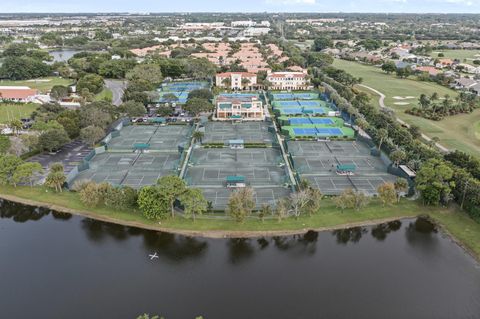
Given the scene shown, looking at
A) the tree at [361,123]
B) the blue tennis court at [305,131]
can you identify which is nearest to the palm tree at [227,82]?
the blue tennis court at [305,131]

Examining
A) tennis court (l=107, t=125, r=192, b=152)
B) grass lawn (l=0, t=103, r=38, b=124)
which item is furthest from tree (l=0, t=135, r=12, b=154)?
grass lawn (l=0, t=103, r=38, b=124)

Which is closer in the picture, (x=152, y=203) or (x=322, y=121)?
(x=152, y=203)

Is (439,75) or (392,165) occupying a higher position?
(439,75)

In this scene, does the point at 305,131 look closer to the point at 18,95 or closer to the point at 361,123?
the point at 361,123

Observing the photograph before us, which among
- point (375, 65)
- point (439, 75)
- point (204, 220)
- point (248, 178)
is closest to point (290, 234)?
point (204, 220)

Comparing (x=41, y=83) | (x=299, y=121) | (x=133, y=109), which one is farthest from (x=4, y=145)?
(x=41, y=83)

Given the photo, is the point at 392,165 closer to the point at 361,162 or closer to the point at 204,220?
the point at 361,162
